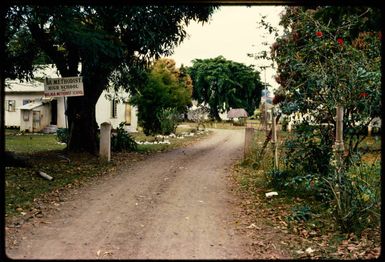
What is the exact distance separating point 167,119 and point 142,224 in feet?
62.8

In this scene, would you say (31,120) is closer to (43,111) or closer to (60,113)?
(43,111)

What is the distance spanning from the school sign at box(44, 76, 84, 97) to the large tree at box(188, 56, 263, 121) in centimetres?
3321

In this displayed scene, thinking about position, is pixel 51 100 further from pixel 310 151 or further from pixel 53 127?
pixel 310 151

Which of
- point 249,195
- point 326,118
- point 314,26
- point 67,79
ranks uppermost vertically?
point 314,26

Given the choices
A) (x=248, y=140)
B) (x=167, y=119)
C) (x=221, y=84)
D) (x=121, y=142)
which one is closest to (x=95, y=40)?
(x=248, y=140)

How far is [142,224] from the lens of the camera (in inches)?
239

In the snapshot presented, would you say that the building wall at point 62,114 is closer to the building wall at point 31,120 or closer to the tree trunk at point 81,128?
the building wall at point 31,120

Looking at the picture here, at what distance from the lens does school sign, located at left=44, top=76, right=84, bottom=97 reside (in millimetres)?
9981

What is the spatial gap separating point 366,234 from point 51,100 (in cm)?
2851

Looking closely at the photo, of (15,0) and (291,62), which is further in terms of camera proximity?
(291,62)

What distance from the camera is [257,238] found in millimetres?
5688

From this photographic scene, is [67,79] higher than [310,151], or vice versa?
[67,79]

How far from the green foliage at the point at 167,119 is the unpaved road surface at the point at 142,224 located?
14.0 m

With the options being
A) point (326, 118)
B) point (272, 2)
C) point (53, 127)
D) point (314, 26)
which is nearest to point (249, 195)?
point (326, 118)
